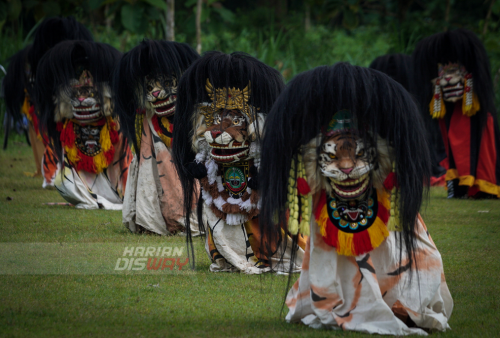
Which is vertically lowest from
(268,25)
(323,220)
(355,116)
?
(323,220)

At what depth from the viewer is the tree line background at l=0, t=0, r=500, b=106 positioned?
11.6 meters

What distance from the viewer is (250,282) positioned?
425 cm

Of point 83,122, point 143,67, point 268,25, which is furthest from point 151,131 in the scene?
point 268,25

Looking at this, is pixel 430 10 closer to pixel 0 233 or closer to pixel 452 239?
pixel 452 239

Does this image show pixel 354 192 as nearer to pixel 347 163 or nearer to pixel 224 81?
pixel 347 163

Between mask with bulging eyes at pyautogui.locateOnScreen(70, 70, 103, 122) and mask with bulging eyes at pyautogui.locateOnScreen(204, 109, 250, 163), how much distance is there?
295cm

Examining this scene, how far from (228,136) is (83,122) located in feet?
10.8

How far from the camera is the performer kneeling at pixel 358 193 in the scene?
3059mm

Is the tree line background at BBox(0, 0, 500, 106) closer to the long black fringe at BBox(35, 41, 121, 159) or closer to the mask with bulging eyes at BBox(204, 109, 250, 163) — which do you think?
the long black fringe at BBox(35, 41, 121, 159)

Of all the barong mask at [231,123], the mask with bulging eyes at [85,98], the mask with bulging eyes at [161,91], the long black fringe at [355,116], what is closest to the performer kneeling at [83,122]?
the mask with bulging eyes at [85,98]

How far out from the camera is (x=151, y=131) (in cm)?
587

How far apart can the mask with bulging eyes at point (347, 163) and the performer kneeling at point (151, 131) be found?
9.07ft

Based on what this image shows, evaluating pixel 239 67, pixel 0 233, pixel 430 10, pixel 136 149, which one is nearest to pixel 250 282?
pixel 239 67

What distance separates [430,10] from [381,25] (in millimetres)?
1592
